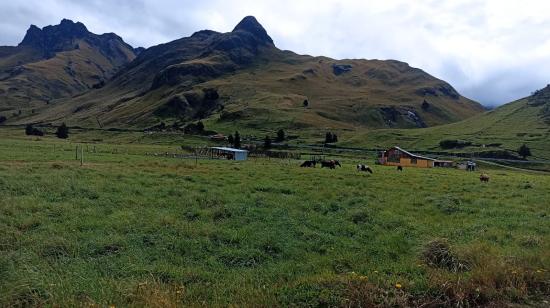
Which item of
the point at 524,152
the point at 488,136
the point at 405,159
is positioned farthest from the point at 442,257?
the point at 488,136

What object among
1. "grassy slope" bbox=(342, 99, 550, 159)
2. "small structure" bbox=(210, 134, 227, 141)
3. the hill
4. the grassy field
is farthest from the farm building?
the grassy field

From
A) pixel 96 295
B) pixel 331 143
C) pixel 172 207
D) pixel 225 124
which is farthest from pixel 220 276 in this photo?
pixel 225 124

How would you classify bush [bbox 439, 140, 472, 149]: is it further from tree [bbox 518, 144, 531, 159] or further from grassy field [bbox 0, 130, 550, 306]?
grassy field [bbox 0, 130, 550, 306]

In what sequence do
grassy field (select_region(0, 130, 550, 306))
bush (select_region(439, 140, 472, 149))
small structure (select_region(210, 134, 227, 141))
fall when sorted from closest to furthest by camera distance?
1. grassy field (select_region(0, 130, 550, 306))
2. bush (select_region(439, 140, 472, 149))
3. small structure (select_region(210, 134, 227, 141))

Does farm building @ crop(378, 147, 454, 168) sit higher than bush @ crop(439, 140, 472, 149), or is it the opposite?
bush @ crop(439, 140, 472, 149)

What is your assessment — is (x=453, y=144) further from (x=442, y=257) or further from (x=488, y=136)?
(x=442, y=257)

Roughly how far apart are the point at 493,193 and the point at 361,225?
627 inches

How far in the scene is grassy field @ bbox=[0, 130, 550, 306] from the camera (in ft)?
31.1

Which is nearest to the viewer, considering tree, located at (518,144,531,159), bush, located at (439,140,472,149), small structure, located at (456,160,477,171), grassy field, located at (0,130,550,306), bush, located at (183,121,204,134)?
grassy field, located at (0,130,550,306)

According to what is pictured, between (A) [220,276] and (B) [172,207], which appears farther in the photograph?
(B) [172,207]

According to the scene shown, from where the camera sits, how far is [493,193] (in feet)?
94.5

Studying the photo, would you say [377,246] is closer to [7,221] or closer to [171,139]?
[7,221]

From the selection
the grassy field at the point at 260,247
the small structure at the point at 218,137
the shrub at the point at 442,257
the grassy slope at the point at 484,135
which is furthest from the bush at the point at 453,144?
the shrub at the point at 442,257

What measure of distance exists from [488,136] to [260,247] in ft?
565
